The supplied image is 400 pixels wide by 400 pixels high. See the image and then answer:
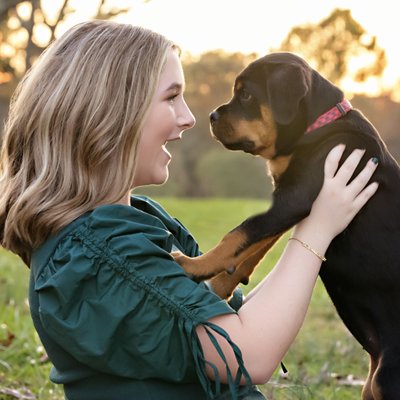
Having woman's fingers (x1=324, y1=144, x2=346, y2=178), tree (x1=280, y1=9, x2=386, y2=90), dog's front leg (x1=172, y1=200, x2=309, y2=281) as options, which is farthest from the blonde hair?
tree (x1=280, y1=9, x2=386, y2=90)

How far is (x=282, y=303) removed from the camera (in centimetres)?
199

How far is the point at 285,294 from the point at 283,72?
862mm

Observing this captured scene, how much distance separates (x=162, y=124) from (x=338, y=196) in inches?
21.8

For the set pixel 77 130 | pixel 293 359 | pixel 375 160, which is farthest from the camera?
pixel 293 359

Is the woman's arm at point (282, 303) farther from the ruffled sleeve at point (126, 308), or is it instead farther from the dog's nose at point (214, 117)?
the dog's nose at point (214, 117)

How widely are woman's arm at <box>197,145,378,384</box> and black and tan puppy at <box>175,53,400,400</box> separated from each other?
11 cm

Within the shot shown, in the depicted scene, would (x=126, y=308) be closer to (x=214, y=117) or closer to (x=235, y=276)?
(x=235, y=276)

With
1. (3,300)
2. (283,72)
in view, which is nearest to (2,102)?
(3,300)

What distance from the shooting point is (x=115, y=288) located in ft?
6.26

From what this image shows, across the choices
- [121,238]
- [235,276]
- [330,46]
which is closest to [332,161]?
[235,276]

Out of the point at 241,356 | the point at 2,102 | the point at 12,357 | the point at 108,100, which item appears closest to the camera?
the point at 241,356

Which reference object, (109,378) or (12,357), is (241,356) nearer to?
(109,378)

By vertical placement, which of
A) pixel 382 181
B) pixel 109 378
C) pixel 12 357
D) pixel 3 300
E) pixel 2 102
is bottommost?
pixel 2 102

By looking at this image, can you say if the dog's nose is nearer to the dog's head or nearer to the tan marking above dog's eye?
the dog's head
